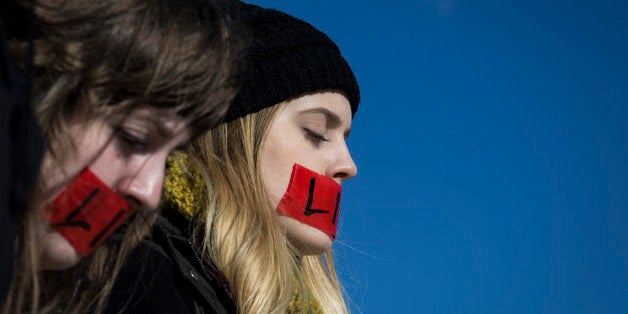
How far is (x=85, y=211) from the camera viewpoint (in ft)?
6.37

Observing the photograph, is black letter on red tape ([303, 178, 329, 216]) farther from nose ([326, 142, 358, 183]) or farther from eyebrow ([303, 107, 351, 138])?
eyebrow ([303, 107, 351, 138])

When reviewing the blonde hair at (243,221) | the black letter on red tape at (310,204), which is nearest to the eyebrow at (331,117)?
the blonde hair at (243,221)

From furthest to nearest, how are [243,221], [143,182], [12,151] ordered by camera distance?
[243,221] < [143,182] < [12,151]

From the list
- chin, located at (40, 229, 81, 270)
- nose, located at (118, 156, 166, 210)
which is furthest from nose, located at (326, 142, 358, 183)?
chin, located at (40, 229, 81, 270)

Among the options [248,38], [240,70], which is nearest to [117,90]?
[240,70]

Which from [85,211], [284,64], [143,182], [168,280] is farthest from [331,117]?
[85,211]

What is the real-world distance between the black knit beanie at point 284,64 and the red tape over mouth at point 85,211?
1.29 metres

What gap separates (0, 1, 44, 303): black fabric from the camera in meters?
1.51

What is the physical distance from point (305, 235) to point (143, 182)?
1.30m

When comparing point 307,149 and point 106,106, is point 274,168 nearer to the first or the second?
point 307,149

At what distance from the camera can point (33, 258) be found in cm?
181

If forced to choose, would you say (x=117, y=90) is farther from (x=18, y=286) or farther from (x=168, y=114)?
(x=18, y=286)

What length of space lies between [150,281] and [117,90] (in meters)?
0.82

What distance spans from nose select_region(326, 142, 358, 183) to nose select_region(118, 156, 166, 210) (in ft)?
4.45
